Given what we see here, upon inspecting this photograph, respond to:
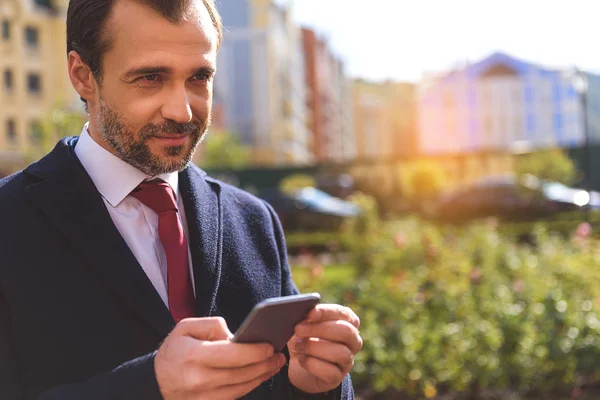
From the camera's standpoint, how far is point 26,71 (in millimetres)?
39281

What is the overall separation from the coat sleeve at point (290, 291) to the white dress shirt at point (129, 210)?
311 mm

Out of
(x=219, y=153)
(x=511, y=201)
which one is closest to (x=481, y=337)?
(x=511, y=201)

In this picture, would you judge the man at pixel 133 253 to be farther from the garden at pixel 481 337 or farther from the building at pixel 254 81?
the building at pixel 254 81

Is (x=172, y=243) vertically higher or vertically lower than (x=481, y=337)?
higher

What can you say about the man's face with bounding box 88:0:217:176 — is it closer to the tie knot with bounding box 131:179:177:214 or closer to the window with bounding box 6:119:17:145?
the tie knot with bounding box 131:179:177:214

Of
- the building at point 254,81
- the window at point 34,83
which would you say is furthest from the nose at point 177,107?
the building at point 254,81

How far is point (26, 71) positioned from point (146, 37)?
40265 millimetres

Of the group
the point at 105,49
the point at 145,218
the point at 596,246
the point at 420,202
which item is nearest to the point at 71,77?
the point at 105,49

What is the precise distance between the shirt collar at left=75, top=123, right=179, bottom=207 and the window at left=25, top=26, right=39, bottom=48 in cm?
4044

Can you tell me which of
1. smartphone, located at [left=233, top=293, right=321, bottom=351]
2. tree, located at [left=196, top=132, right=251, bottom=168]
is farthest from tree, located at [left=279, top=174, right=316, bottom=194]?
smartphone, located at [left=233, top=293, right=321, bottom=351]

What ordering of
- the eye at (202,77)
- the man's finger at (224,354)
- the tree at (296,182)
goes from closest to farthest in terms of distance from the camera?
the man's finger at (224,354) → the eye at (202,77) → the tree at (296,182)

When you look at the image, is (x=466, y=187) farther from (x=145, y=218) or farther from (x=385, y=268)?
(x=145, y=218)

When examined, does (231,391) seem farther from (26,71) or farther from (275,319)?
(26,71)

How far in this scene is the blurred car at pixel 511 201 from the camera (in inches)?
786
